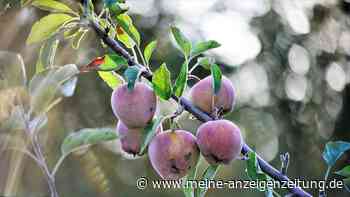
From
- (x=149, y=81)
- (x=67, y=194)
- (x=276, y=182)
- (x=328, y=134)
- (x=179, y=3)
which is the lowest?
(x=328, y=134)

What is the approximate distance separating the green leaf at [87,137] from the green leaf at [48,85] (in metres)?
0.04

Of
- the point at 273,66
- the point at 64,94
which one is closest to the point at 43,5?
the point at 64,94

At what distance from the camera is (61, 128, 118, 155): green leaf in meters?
0.55

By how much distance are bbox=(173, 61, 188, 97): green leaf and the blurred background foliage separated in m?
1.77

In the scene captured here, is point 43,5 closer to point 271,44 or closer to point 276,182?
point 276,182

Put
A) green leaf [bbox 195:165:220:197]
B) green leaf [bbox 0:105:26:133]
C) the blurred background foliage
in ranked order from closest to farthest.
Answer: green leaf [bbox 0:105:26:133] → green leaf [bbox 195:165:220:197] → the blurred background foliage

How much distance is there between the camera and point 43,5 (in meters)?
0.62

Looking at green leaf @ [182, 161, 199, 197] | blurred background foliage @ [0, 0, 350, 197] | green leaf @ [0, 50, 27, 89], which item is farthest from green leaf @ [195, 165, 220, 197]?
blurred background foliage @ [0, 0, 350, 197]

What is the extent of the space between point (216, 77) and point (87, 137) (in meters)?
0.14

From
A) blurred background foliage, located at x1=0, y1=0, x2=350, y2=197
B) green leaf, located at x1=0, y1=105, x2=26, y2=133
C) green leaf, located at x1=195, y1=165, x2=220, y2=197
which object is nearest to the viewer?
green leaf, located at x1=0, y1=105, x2=26, y2=133

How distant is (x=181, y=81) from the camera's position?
58 centimetres

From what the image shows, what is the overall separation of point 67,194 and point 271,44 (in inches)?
49.4

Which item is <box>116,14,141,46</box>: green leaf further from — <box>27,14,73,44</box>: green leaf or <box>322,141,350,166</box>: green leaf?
<box>322,141,350,166</box>: green leaf

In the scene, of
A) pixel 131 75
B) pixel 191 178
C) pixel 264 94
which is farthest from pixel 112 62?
pixel 264 94
